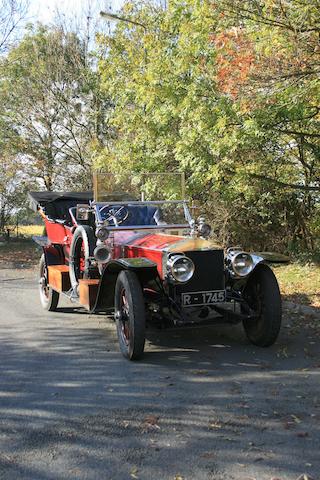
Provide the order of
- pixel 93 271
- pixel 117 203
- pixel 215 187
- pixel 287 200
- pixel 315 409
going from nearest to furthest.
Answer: pixel 315 409, pixel 93 271, pixel 117 203, pixel 215 187, pixel 287 200

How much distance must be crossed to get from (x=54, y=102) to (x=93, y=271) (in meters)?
13.2

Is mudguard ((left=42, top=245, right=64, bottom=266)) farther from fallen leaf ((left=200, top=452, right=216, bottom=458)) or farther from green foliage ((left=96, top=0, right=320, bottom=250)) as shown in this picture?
fallen leaf ((left=200, top=452, right=216, bottom=458))

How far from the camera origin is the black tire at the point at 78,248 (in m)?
6.85

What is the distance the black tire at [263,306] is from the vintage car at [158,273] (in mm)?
11

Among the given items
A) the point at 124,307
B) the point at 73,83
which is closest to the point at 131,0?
the point at 73,83

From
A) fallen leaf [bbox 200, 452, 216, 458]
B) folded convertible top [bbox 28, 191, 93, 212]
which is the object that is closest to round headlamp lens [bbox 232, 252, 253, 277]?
fallen leaf [bbox 200, 452, 216, 458]

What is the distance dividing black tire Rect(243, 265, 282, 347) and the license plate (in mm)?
531

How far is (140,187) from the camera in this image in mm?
8742

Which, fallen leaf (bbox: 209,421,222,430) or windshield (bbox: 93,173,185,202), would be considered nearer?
fallen leaf (bbox: 209,421,222,430)

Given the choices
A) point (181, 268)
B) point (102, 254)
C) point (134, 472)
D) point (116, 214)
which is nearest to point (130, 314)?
point (181, 268)

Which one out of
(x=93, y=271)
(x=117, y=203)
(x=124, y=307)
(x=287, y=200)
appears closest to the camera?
(x=124, y=307)

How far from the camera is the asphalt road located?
3.29 metres

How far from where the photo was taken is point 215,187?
427 inches

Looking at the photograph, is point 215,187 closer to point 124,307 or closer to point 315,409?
point 124,307
